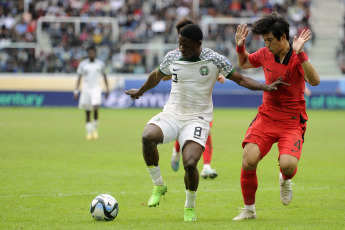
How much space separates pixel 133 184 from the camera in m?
10.8

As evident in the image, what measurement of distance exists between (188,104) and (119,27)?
29.5m

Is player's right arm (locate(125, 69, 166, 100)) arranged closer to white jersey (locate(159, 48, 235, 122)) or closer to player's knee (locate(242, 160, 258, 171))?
white jersey (locate(159, 48, 235, 122))

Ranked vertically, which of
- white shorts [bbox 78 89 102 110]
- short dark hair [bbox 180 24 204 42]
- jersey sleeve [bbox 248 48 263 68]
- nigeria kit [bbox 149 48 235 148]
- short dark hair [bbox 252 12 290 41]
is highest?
short dark hair [bbox 252 12 290 41]

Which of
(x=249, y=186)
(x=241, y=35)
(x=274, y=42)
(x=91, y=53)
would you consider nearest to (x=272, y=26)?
(x=274, y=42)

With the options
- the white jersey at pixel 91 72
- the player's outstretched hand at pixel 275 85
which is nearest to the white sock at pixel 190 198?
the player's outstretched hand at pixel 275 85

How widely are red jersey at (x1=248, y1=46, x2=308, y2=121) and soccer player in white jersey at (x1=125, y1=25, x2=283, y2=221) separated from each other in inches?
15.4

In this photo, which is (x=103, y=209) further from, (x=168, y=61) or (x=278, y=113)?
(x=278, y=113)

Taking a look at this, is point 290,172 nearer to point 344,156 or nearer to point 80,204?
point 80,204

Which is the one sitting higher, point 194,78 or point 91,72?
point 194,78

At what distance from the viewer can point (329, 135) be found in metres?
20.5

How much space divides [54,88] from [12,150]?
17552mm

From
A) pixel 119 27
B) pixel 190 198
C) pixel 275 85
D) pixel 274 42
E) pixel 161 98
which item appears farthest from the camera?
pixel 119 27

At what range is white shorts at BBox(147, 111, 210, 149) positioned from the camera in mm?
7852

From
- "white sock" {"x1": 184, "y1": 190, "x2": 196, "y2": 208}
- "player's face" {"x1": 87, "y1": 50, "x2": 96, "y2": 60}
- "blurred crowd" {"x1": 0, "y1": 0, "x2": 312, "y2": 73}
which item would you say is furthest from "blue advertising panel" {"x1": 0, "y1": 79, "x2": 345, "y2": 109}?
"white sock" {"x1": 184, "y1": 190, "x2": 196, "y2": 208}
